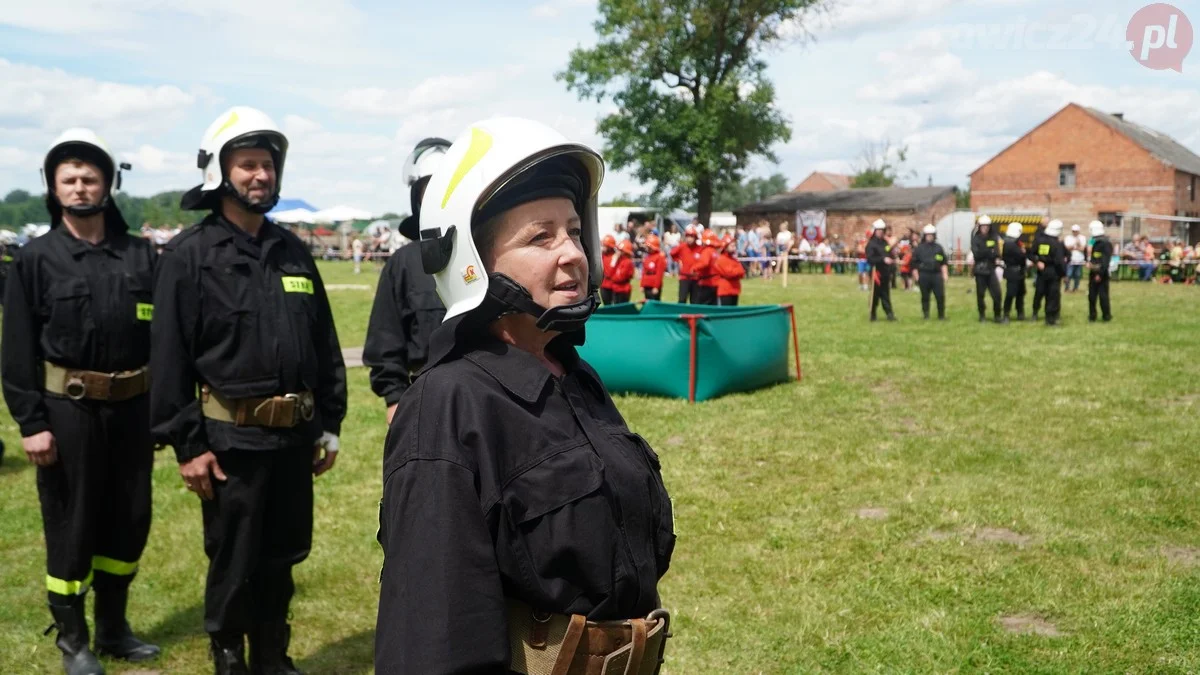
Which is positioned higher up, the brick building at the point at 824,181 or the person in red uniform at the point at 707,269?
the brick building at the point at 824,181

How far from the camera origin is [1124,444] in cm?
880

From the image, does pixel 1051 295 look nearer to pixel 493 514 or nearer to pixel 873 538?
pixel 873 538

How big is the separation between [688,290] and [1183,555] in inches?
496

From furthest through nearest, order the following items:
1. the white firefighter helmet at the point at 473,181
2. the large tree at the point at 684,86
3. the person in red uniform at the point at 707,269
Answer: the large tree at the point at 684,86
the person in red uniform at the point at 707,269
the white firefighter helmet at the point at 473,181

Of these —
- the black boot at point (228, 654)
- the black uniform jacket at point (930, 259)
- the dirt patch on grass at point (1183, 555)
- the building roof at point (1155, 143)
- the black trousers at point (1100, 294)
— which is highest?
the building roof at point (1155, 143)

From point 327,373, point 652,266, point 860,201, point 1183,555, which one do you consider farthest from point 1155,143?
point 327,373

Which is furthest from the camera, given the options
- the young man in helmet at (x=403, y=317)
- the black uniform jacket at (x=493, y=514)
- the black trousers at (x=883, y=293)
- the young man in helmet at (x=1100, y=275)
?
the black trousers at (x=883, y=293)

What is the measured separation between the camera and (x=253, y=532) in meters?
3.94

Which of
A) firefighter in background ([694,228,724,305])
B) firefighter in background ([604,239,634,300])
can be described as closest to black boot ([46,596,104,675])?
firefighter in background ([694,228,724,305])

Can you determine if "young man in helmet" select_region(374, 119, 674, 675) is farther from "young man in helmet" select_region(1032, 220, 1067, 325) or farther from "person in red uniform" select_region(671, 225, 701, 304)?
"young man in helmet" select_region(1032, 220, 1067, 325)

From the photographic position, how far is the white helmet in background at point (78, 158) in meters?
4.54

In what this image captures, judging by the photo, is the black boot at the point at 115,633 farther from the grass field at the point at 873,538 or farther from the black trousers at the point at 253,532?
the black trousers at the point at 253,532

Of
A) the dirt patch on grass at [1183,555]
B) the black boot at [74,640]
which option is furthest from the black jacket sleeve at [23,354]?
the dirt patch on grass at [1183,555]

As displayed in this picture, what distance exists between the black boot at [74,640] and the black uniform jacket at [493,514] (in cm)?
335
